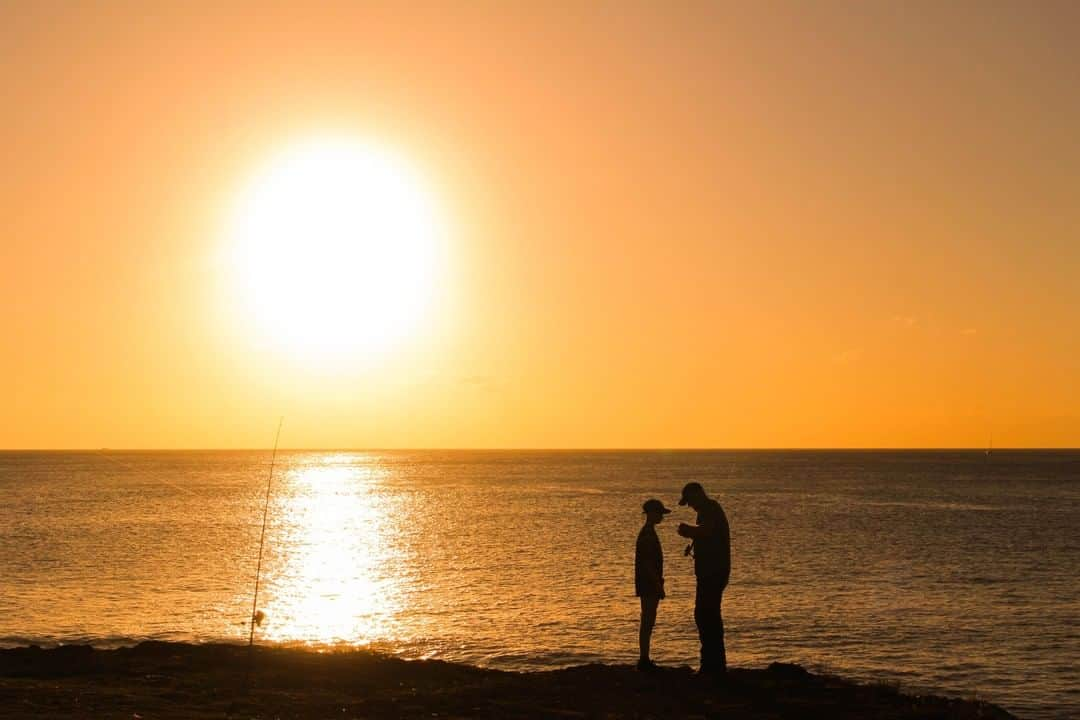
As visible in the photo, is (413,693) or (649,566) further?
(649,566)

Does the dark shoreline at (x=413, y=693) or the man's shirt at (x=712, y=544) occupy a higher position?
the man's shirt at (x=712, y=544)

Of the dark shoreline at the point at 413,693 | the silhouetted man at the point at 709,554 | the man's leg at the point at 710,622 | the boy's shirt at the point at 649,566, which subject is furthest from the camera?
the boy's shirt at the point at 649,566

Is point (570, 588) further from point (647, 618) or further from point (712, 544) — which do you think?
point (712, 544)

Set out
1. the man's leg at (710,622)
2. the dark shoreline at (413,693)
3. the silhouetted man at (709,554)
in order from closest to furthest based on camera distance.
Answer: the dark shoreline at (413,693) → the silhouetted man at (709,554) → the man's leg at (710,622)

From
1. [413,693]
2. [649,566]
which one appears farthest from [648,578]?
[413,693]

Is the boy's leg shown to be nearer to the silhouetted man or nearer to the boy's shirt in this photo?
the boy's shirt

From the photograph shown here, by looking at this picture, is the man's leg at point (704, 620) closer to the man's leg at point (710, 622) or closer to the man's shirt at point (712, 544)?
the man's leg at point (710, 622)

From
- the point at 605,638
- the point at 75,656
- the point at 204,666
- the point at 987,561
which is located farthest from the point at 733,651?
the point at 987,561

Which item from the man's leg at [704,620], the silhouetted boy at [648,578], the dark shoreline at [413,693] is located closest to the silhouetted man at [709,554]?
the man's leg at [704,620]

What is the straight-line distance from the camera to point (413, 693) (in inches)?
584

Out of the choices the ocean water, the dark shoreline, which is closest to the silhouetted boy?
the dark shoreline

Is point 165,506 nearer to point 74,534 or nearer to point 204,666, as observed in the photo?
point 74,534

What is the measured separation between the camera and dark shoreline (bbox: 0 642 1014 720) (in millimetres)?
13180

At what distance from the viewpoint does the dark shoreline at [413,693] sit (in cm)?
1318
